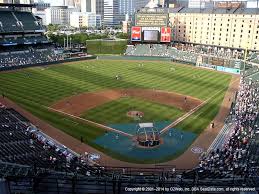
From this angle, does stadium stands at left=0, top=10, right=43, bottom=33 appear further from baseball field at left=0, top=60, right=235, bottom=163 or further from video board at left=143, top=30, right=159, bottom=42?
video board at left=143, top=30, right=159, bottom=42

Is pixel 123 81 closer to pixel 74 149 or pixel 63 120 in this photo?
pixel 63 120

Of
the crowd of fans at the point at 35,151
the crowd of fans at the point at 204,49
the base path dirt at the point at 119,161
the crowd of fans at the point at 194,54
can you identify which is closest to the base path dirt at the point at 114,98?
the base path dirt at the point at 119,161

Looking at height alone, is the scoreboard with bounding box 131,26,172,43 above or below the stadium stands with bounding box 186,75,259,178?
above

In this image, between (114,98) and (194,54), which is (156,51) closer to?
(194,54)

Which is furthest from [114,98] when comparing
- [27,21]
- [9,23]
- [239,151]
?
[27,21]

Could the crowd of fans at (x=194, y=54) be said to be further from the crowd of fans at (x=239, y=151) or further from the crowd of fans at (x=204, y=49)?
the crowd of fans at (x=239, y=151)

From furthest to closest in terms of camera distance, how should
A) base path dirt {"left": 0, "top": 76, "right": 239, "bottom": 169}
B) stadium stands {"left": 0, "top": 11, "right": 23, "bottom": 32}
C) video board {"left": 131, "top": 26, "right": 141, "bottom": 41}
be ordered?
video board {"left": 131, "top": 26, "right": 141, "bottom": 41} → stadium stands {"left": 0, "top": 11, "right": 23, "bottom": 32} → base path dirt {"left": 0, "top": 76, "right": 239, "bottom": 169}

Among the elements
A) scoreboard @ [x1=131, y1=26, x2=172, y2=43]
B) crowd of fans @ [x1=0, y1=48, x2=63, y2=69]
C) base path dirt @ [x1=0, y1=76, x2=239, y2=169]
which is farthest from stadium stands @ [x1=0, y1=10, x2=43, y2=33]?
base path dirt @ [x1=0, y1=76, x2=239, y2=169]
